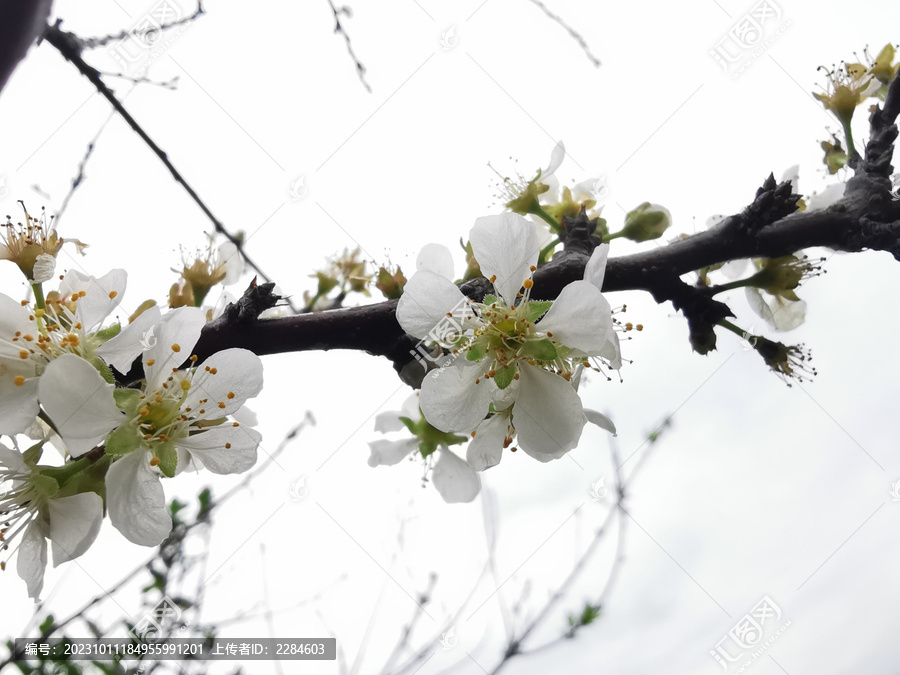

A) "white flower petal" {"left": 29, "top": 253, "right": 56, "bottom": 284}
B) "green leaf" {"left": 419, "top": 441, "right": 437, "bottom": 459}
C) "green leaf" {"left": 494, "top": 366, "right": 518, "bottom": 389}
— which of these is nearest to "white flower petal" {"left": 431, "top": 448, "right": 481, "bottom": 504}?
"green leaf" {"left": 419, "top": 441, "right": 437, "bottom": 459}

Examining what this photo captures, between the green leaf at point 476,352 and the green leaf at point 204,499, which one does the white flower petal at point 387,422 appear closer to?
the green leaf at point 476,352

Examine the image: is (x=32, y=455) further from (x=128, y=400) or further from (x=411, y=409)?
(x=411, y=409)

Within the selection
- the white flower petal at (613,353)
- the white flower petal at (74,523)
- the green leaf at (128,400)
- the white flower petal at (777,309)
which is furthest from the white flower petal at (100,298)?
the white flower petal at (777,309)

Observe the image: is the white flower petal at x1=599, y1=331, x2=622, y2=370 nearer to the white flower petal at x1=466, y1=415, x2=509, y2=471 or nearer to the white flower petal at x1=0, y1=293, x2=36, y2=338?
the white flower petal at x1=466, y1=415, x2=509, y2=471

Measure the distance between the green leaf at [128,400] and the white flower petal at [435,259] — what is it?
55 centimetres

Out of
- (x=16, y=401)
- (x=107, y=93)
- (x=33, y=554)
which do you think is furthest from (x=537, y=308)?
(x=107, y=93)

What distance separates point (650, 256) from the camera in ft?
3.55

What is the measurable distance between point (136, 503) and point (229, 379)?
0.21 meters

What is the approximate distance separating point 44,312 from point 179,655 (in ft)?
5.88

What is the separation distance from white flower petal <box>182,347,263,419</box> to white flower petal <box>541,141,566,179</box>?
2.88 ft

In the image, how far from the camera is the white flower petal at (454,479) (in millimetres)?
1352

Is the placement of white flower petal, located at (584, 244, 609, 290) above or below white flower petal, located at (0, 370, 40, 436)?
below

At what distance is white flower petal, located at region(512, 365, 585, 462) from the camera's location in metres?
0.85

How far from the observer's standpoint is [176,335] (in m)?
0.81
